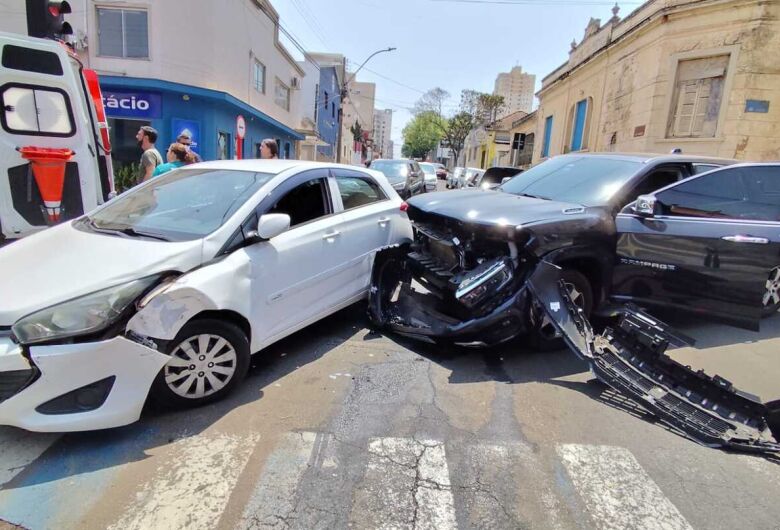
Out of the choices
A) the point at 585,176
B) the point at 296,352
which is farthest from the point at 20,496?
the point at 585,176

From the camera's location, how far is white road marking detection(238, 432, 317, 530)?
233 centimetres

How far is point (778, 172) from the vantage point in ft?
16.6

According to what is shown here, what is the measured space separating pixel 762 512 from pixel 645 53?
49.6ft

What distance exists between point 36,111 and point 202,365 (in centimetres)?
389

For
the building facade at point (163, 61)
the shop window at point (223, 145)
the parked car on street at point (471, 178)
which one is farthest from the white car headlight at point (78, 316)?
the parked car on street at point (471, 178)

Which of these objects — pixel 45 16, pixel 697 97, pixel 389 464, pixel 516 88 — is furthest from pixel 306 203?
pixel 516 88

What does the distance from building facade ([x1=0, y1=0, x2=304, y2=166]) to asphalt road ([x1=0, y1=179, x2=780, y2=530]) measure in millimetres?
12835

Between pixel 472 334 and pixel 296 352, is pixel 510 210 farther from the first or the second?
pixel 296 352

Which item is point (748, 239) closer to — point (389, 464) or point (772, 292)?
point (772, 292)

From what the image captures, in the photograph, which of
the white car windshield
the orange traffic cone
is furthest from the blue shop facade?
the white car windshield

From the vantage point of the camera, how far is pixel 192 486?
8.32ft

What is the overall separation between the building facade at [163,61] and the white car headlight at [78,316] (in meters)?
12.9

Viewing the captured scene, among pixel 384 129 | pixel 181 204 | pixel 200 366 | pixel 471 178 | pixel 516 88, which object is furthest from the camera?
pixel 384 129

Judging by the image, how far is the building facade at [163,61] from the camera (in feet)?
43.8
